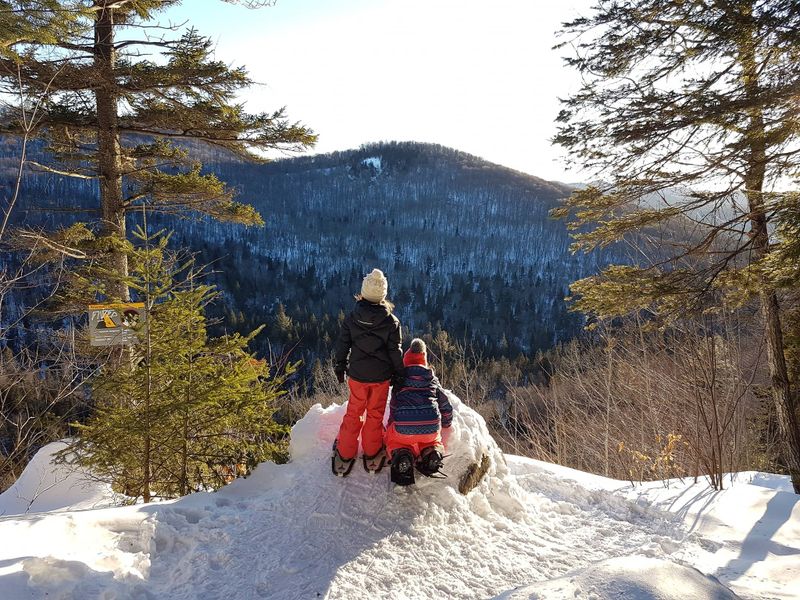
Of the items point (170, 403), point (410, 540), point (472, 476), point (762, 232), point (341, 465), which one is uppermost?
point (762, 232)

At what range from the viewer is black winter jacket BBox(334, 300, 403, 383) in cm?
418

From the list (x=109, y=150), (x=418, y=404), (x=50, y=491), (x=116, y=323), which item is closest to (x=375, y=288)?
(x=418, y=404)

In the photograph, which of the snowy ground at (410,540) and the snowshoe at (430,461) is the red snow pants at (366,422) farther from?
the snowshoe at (430,461)

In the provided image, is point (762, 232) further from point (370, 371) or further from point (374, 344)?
point (370, 371)

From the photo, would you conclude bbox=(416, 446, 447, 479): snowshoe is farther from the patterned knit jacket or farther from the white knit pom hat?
the white knit pom hat

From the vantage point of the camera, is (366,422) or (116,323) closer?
(366,422)

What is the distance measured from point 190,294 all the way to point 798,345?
12.5m

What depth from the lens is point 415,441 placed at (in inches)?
158

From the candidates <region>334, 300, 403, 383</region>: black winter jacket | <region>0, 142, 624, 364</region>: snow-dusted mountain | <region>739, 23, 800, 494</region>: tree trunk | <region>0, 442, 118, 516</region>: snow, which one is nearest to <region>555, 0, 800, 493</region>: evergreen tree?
<region>739, 23, 800, 494</region>: tree trunk

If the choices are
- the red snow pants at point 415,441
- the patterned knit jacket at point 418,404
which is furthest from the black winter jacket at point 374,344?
the red snow pants at point 415,441

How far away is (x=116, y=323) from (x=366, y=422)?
10.6ft

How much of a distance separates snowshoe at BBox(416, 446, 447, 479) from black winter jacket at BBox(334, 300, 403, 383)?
28.7 inches

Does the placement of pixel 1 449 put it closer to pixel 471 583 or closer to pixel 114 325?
pixel 114 325

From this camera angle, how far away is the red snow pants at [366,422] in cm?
417
